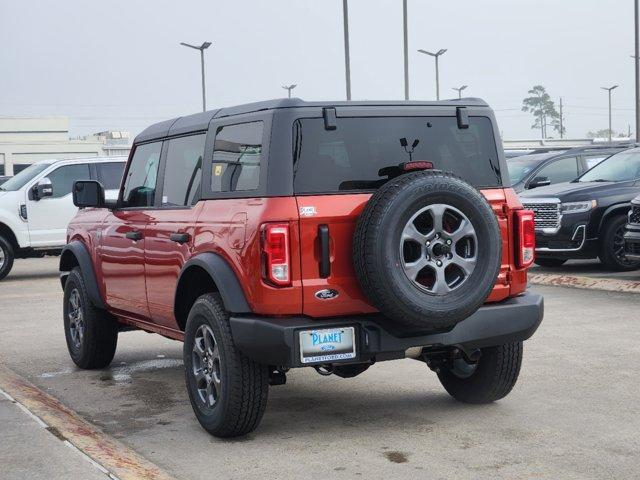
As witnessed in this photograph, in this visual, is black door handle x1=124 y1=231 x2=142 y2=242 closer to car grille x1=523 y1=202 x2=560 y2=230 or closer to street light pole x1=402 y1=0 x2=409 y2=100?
car grille x1=523 y1=202 x2=560 y2=230

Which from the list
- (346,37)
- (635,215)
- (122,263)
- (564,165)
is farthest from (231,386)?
(346,37)

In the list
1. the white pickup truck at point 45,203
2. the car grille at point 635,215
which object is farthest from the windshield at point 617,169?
the white pickup truck at point 45,203

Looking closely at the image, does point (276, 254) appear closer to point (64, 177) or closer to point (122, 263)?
point (122, 263)

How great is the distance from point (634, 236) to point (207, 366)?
829 cm

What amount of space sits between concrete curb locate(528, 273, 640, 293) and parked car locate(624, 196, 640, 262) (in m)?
0.34

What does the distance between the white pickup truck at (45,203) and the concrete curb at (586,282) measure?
23.3 feet

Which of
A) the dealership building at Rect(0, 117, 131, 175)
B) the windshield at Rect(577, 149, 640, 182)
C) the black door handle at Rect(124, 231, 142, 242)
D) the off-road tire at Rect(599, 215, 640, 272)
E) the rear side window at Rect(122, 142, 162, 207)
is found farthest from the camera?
the dealership building at Rect(0, 117, 131, 175)

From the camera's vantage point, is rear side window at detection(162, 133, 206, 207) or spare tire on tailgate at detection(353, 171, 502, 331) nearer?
spare tire on tailgate at detection(353, 171, 502, 331)

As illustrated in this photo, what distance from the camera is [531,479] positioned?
534 cm

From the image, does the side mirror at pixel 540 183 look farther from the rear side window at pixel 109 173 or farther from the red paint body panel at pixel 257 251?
the red paint body panel at pixel 257 251

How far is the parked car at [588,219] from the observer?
50.1ft

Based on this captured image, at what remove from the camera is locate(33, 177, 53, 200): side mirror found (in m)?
18.1

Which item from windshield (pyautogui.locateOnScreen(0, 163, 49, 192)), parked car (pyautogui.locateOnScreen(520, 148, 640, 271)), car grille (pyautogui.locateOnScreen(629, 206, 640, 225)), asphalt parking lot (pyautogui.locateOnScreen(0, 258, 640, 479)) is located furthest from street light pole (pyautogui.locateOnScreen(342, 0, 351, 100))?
asphalt parking lot (pyautogui.locateOnScreen(0, 258, 640, 479))

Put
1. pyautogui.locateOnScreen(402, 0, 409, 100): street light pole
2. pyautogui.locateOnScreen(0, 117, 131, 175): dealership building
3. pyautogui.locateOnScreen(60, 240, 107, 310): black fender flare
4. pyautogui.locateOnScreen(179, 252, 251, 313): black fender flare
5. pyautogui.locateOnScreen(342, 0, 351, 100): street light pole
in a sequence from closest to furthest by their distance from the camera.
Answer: pyautogui.locateOnScreen(179, 252, 251, 313): black fender flare, pyautogui.locateOnScreen(60, 240, 107, 310): black fender flare, pyautogui.locateOnScreen(342, 0, 351, 100): street light pole, pyautogui.locateOnScreen(402, 0, 409, 100): street light pole, pyautogui.locateOnScreen(0, 117, 131, 175): dealership building
